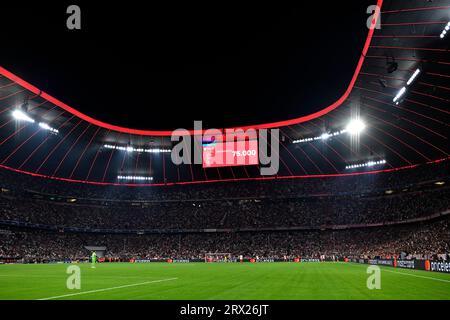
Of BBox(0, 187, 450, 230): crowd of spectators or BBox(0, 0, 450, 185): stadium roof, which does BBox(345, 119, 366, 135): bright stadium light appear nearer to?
BBox(0, 0, 450, 185): stadium roof

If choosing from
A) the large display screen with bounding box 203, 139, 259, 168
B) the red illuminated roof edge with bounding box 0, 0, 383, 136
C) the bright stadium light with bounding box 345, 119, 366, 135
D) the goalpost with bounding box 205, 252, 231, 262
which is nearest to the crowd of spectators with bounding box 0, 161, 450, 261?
the goalpost with bounding box 205, 252, 231, 262

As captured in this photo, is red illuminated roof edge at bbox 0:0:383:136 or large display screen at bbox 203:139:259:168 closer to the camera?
red illuminated roof edge at bbox 0:0:383:136

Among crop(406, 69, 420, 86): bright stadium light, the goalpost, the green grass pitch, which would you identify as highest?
crop(406, 69, 420, 86): bright stadium light

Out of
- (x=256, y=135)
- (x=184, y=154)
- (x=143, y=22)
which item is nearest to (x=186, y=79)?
(x=143, y=22)

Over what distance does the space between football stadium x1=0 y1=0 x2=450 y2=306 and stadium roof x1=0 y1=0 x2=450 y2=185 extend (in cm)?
24

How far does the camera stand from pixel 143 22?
24.5 meters

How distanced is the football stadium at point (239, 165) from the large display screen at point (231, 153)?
217mm

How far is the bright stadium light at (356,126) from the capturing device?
46.9m

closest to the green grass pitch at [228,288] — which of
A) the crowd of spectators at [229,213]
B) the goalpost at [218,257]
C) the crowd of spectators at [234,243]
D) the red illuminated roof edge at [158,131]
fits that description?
the red illuminated roof edge at [158,131]

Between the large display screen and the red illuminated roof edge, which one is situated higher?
the red illuminated roof edge

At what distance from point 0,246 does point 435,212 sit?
6267 cm

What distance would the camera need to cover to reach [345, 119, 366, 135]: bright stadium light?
4689 centimetres

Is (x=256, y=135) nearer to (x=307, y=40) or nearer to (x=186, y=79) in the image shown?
(x=186, y=79)
